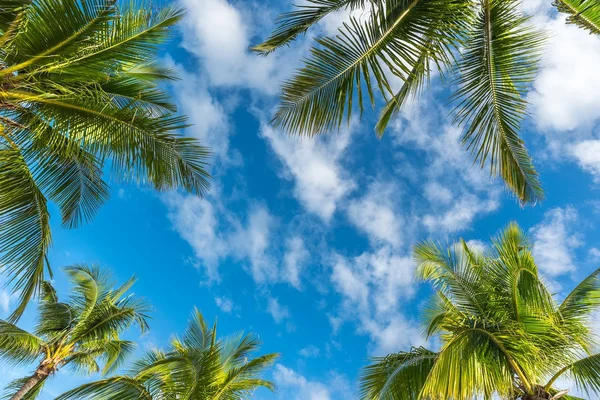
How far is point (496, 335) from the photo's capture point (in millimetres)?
6656

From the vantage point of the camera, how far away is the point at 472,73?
17.3 feet

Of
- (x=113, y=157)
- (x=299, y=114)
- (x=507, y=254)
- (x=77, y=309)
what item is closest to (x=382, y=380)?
(x=507, y=254)

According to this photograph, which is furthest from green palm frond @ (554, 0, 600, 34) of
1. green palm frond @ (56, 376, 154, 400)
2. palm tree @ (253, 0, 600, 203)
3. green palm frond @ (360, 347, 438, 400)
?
green palm frond @ (56, 376, 154, 400)

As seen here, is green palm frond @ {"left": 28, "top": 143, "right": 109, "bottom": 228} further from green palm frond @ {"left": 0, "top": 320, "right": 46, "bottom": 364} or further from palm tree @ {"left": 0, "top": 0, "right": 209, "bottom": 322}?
green palm frond @ {"left": 0, "top": 320, "right": 46, "bottom": 364}

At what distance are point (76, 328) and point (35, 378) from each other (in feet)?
5.41

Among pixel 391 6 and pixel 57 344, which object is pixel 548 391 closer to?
pixel 391 6

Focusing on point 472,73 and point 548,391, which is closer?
point 472,73

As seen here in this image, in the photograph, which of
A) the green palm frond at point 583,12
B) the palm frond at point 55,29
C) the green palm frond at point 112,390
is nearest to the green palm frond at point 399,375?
the green palm frond at point 112,390

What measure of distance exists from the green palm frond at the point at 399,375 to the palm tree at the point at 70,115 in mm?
5235

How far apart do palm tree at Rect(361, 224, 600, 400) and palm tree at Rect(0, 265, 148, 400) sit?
7909 mm

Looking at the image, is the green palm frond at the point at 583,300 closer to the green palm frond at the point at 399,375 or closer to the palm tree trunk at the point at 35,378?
the green palm frond at the point at 399,375

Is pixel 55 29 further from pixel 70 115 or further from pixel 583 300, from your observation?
pixel 583 300

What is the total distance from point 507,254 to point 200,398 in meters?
7.18

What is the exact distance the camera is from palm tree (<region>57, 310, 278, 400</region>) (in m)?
7.35
